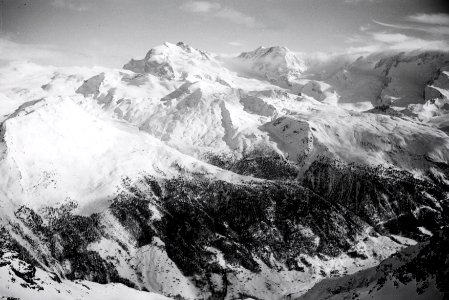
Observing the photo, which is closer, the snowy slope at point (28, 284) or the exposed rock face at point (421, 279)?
the exposed rock face at point (421, 279)

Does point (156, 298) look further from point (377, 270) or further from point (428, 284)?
point (428, 284)

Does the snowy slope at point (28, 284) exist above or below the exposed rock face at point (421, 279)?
below

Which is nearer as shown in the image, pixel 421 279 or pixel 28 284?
pixel 421 279

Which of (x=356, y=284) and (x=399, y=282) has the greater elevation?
(x=399, y=282)

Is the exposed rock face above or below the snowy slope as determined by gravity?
above

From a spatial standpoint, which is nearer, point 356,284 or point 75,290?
point 75,290

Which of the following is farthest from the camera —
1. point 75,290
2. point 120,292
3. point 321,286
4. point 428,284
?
point 321,286

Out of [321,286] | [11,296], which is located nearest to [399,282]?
[321,286]

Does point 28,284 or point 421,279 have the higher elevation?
point 421,279

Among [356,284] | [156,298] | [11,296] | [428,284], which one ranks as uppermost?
[428,284]

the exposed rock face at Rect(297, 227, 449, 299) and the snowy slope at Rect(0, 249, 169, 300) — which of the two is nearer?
the exposed rock face at Rect(297, 227, 449, 299)

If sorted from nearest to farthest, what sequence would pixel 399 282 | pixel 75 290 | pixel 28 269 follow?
pixel 399 282
pixel 28 269
pixel 75 290
